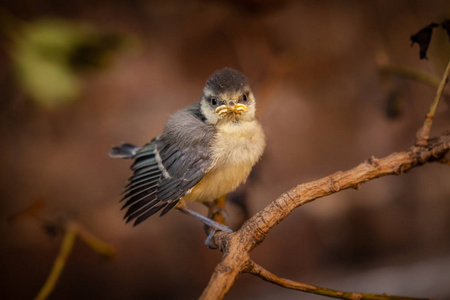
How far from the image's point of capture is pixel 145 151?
1.18 metres

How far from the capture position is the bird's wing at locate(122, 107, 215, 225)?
100 centimetres

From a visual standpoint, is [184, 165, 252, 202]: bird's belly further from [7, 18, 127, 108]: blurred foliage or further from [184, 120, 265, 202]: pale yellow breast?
[7, 18, 127, 108]: blurred foliage

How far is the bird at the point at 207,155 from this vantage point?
1010 millimetres

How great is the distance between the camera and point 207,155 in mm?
1014

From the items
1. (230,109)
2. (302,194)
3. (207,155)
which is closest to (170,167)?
(207,155)

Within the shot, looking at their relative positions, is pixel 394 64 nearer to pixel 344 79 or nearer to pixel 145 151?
pixel 344 79

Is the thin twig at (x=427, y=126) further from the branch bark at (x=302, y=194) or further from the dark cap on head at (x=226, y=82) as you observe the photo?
the dark cap on head at (x=226, y=82)

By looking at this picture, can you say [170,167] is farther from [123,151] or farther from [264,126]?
[264,126]

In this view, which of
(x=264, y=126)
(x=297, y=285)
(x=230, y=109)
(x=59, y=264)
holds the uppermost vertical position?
(x=264, y=126)

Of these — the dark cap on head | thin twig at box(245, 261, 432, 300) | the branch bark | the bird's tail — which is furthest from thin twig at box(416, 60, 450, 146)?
the bird's tail

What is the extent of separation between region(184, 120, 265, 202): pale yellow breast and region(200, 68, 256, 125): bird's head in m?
0.02

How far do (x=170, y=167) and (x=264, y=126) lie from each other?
552 mm

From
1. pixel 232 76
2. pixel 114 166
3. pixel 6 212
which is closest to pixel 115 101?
pixel 114 166

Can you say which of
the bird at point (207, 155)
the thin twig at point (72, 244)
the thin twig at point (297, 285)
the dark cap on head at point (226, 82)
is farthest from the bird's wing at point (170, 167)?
the thin twig at point (72, 244)
